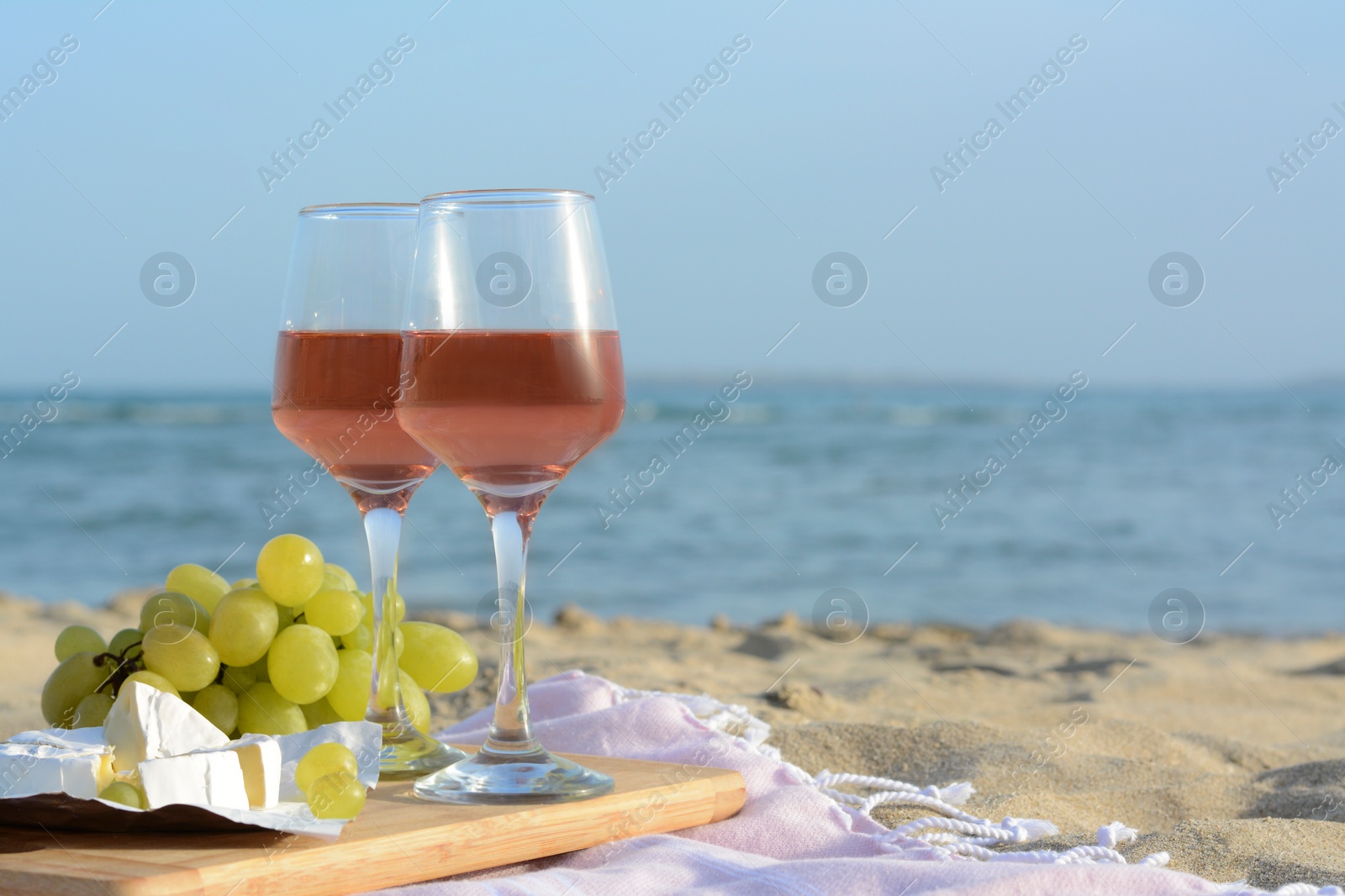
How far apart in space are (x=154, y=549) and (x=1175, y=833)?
35.6 ft

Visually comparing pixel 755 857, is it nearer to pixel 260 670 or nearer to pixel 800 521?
pixel 260 670

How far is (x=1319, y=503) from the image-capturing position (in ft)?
40.4

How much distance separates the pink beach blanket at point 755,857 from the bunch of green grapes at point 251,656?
15.6 inches

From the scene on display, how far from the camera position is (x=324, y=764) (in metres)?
1.56

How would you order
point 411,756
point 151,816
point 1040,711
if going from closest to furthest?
point 151,816
point 411,756
point 1040,711

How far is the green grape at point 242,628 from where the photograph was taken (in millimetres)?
1899

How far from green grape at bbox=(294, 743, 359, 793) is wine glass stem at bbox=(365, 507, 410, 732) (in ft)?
1.08

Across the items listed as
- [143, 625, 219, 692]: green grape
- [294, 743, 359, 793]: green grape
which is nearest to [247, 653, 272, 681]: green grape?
[143, 625, 219, 692]: green grape

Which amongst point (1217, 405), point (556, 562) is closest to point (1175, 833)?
point (556, 562)

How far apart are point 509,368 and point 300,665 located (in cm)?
65

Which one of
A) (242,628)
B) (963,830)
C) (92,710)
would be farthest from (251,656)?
(963,830)

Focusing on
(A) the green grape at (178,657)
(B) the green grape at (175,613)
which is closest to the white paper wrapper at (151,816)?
(A) the green grape at (178,657)

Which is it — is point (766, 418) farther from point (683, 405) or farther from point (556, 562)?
point (556, 562)

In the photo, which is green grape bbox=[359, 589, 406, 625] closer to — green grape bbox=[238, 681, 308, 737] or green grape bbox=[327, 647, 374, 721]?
green grape bbox=[327, 647, 374, 721]
